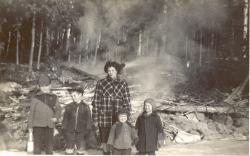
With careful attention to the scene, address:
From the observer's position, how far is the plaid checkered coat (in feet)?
14.2

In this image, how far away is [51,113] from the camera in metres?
4.25

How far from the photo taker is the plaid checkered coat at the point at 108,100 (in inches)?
170

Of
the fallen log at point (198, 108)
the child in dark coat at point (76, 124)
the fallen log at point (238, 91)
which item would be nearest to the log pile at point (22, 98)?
the child in dark coat at point (76, 124)

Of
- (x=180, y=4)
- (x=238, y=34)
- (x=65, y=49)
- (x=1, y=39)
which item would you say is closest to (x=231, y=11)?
A: (x=238, y=34)

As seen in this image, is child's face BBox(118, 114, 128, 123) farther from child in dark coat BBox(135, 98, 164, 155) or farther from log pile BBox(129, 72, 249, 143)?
log pile BBox(129, 72, 249, 143)

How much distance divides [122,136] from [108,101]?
0.49 m

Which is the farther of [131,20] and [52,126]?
[131,20]

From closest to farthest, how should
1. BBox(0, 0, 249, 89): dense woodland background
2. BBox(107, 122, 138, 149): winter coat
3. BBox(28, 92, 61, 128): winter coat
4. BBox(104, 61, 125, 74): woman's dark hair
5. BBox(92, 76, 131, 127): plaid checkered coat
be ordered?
1. BBox(107, 122, 138, 149): winter coat
2. BBox(28, 92, 61, 128): winter coat
3. BBox(92, 76, 131, 127): plaid checkered coat
4. BBox(104, 61, 125, 74): woman's dark hair
5. BBox(0, 0, 249, 89): dense woodland background

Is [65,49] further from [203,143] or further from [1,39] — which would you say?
[203,143]

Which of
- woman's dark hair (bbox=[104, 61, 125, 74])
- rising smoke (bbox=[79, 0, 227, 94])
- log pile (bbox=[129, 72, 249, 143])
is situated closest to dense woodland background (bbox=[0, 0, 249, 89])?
rising smoke (bbox=[79, 0, 227, 94])

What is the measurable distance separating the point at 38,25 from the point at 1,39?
49 cm

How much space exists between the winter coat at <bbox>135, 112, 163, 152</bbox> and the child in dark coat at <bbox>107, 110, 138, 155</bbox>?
0.08m

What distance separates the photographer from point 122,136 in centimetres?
404

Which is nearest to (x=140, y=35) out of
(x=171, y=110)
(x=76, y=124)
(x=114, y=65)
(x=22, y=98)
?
(x=114, y=65)
